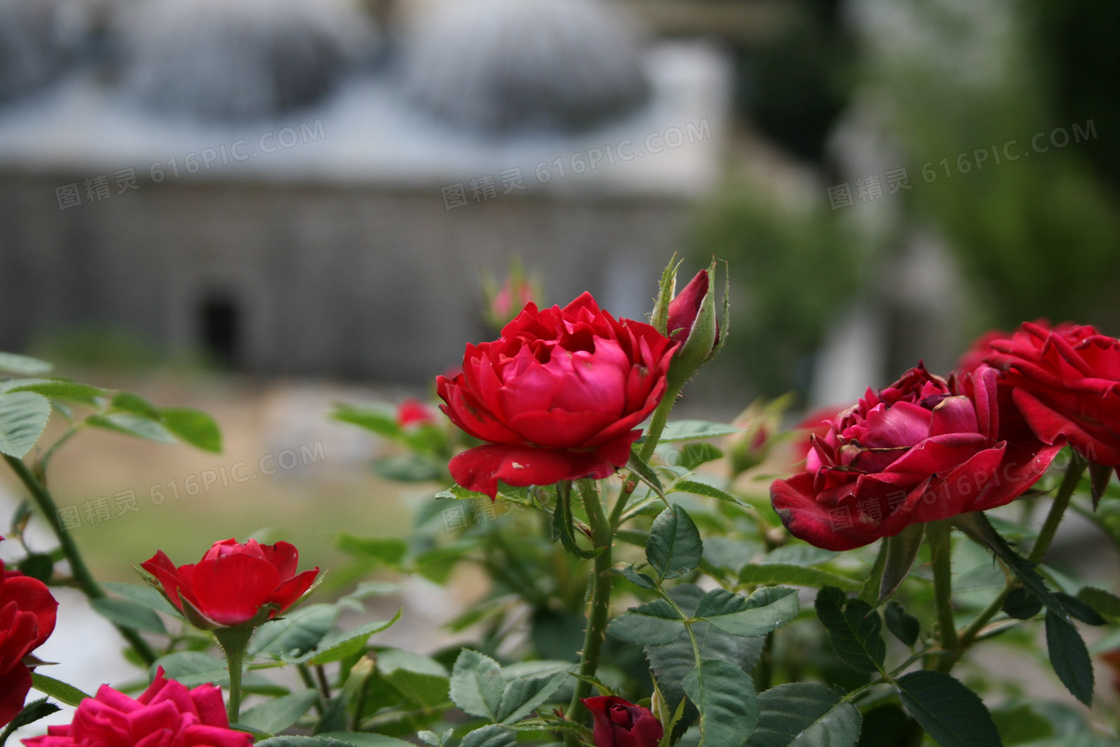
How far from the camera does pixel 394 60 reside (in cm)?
467

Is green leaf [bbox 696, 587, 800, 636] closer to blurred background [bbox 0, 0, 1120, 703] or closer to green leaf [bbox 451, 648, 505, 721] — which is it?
green leaf [bbox 451, 648, 505, 721]

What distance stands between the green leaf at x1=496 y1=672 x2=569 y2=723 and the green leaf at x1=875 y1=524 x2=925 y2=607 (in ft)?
0.29

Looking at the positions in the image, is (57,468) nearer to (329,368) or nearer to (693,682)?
(329,368)

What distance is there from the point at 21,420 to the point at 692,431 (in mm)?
206

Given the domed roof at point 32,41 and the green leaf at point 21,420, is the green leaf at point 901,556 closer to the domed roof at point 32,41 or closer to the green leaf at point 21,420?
the green leaf at point 21,420

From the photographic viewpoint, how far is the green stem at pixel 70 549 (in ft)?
1.03

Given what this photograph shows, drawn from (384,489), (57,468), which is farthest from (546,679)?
(57,468)

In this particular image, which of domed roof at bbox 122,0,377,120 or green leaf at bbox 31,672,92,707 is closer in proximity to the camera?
green leaf at bbox 31,672,92,707

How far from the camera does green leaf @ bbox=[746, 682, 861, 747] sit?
0.23 meters

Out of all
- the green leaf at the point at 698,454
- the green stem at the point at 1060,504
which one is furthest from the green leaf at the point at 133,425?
the green stem at the point at 1060,504

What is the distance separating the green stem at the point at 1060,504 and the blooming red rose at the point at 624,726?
0.13 metres

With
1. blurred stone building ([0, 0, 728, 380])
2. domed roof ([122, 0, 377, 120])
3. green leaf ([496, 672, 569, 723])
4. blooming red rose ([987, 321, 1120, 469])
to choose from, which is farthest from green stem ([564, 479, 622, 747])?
domed roof ([122, 0, 377, 120])

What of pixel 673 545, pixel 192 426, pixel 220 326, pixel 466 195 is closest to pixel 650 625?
pixel 673 545

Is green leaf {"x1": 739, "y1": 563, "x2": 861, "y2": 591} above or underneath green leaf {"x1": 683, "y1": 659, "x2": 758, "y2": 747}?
underneath
